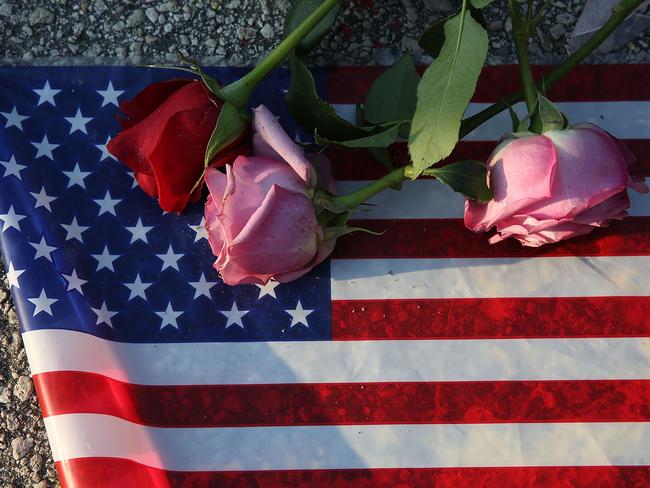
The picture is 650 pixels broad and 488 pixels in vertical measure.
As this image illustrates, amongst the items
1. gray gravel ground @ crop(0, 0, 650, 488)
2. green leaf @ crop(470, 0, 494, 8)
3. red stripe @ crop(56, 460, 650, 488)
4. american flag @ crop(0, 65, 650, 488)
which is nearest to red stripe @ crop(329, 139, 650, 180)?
american flag @ crop(0, 65, 650, 488)

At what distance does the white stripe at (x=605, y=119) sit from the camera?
2.56ft

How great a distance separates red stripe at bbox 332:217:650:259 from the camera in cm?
77

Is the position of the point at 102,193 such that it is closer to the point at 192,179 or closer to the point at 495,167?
the point at 192,179

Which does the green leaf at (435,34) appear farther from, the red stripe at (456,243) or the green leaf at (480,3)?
the red stripe at (456,243)

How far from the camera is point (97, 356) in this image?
2.51 ft

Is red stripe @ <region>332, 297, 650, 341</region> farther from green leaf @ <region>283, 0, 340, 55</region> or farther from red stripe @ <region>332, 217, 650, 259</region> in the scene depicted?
green leaf @ <region>283, 0, 340, 55</region>

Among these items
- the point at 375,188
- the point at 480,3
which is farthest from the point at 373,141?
the point at 480,3

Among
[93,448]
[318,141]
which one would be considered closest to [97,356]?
[93,448]

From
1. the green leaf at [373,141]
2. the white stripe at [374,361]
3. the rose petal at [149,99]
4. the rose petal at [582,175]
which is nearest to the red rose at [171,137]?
the rose petal at [149,99]

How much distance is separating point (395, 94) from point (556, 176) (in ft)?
0.71

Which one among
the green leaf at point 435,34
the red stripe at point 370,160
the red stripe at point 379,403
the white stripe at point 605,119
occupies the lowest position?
the red stripe at point 379,403

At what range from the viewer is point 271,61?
634 millimetres

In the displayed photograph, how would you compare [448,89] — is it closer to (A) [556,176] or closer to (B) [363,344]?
(A) [556,176]

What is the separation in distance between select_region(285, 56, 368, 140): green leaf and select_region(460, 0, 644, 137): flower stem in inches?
5.0
